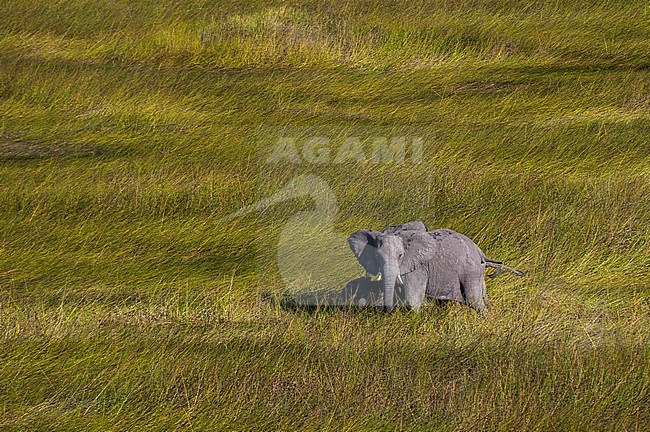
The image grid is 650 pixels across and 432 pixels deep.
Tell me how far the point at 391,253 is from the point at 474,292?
2.64 feet

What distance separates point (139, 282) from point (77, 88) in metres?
5.97

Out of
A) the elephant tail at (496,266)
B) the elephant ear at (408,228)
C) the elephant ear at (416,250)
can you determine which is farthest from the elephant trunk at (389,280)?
the elephant tail at (496,266)

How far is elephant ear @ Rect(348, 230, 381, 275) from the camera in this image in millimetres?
8195

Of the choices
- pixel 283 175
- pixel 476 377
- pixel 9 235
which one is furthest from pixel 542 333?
pixel 9 235

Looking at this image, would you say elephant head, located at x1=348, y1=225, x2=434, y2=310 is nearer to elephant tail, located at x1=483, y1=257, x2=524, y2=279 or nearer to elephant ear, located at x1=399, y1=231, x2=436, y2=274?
elephant ear, located at x1=399, y1=231, x2=436, y2=274

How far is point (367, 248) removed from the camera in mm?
8242

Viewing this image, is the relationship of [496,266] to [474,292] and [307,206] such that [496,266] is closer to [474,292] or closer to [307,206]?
[474,292]

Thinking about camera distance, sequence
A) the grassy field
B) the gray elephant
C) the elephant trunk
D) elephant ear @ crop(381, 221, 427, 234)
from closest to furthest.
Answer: the grassy field, the elephant trunk, the gray elephant, elephant ear @ crop(381, 221, 427, 234)

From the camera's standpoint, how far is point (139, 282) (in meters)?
9.38

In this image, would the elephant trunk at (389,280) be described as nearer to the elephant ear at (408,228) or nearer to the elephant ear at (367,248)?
the elephant ear at (367,248)

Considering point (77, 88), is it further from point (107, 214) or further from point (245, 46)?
point (107, 214)

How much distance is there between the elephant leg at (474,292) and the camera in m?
8.27

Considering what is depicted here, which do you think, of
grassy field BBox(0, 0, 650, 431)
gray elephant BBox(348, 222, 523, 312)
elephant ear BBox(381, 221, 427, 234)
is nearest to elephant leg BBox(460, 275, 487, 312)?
gray elephant BBox(348, 222, 523, 312)

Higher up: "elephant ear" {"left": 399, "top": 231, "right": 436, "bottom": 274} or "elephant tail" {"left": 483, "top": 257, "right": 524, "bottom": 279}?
"elephant ear" {"left": 399, "top": 231, "right": 436, "bottom": 274}
